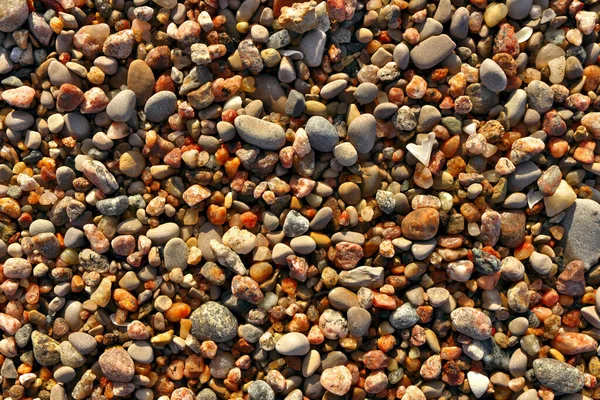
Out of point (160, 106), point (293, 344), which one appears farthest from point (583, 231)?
point (160, 106)

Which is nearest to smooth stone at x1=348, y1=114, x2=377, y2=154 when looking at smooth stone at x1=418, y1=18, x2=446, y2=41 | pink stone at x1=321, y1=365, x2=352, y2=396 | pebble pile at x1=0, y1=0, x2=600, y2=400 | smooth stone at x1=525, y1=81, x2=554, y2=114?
pebble pile at x1=0, y1=0, x2=600, y2=400

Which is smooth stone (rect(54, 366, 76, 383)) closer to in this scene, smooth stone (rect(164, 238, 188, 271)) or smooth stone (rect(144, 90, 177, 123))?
smooth stone (rect(164, 238, 188, 271))

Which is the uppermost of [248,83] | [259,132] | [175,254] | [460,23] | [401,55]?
[460,23]

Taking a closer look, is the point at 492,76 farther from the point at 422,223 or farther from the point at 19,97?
the point at 19,97

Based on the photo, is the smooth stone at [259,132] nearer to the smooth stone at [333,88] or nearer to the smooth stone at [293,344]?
the smooth stone at [333,88]

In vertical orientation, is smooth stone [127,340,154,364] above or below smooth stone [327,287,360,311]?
below

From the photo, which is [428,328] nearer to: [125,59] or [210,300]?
[210,300]

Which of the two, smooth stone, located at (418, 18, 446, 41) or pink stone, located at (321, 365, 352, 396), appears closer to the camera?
pink stone, located at (321, 365, 352, 396)
